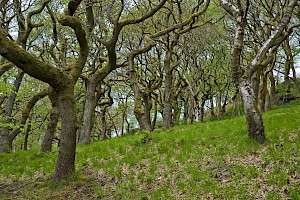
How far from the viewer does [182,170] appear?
10305 millimetres

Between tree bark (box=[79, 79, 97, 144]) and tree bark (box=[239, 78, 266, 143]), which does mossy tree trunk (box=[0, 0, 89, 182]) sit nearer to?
tree bark (box=[239, 78, 266, 143])

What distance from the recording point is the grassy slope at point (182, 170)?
8289 millimetres

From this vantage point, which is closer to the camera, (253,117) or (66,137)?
(66,137)

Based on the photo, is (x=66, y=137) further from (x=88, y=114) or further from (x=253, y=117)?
(x=88, y=114)

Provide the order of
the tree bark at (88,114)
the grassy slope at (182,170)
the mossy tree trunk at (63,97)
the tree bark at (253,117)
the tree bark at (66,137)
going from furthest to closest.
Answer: the tree bark at (88,114) → the tree bark at (253,117) → the tree bark at (66,137) → the mossy tree trunk at (63,97) → the grassy slope at (182,170)

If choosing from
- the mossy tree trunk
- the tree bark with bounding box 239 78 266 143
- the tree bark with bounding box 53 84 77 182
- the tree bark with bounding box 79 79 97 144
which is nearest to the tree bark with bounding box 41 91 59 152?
the tree bark with bounding box 79 79 97 144

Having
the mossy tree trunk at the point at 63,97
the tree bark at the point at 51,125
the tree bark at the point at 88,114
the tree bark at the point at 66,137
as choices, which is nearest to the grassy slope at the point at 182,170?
the tree bark at the point at 66,137

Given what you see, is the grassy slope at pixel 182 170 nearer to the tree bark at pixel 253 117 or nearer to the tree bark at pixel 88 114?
the tree bark at pixel 253 117

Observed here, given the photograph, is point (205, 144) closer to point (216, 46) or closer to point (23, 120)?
point (23, 120)

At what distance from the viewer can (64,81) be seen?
1104 centimetres

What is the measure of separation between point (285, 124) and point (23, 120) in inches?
588

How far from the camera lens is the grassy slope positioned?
8289 mm

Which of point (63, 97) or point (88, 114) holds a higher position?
point (88, 114)

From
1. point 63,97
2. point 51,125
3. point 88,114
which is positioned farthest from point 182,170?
point 88,114
